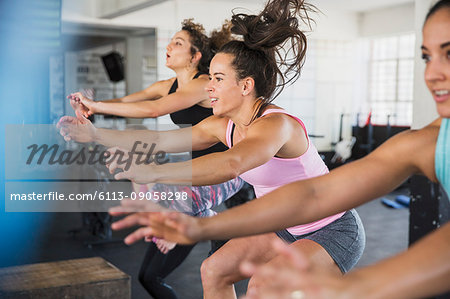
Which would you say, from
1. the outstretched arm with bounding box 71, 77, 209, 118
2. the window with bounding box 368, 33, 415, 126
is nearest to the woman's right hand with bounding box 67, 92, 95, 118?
the outstretched arm with bounding box 71, 77, 209, 118

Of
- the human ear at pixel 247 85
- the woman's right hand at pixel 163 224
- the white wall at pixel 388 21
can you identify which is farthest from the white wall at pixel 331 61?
the woman's right hand at pixel 163 224

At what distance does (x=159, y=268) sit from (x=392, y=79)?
27.9 feet

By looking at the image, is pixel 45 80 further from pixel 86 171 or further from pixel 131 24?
pixel 131 24

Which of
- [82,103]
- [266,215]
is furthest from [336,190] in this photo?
[82,103]

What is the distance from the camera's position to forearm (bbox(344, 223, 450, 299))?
0.81 metres

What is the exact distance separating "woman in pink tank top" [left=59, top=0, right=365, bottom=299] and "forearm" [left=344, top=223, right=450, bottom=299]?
72cm

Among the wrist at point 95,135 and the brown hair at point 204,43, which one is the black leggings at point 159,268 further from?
the brown hair at point 204,43

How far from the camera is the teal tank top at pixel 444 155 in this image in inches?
42.6

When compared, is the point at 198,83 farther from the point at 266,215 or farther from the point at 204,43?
the point at 266,215

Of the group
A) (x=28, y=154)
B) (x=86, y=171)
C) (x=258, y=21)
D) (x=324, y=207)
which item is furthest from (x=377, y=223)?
(x=324, y=207)

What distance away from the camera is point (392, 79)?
10.1 metres

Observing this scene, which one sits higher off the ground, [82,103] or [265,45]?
[265,45]

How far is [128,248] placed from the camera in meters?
4.79

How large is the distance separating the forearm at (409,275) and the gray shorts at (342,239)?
0.86 meters
